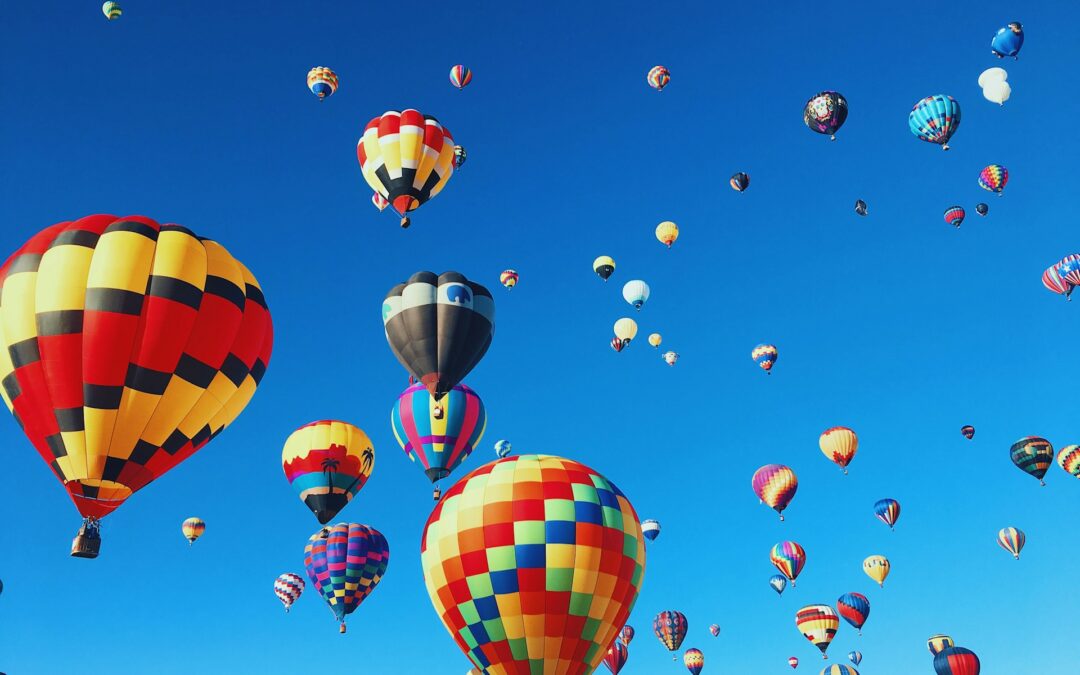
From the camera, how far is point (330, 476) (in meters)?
24.4

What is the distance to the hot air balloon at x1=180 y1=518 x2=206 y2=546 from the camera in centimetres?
3378

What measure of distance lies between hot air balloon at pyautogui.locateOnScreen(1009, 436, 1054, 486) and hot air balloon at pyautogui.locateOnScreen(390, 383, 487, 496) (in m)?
23.7

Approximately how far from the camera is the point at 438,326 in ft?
67.6

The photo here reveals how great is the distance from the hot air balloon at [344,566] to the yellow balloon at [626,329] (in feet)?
53.1

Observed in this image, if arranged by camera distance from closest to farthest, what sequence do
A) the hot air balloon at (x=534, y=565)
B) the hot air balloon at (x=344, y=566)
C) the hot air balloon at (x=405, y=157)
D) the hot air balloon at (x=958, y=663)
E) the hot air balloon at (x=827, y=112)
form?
the hot air balloon at (x=534, y=565), the hot air balloon at (x=405, y=157), the hot air balloon at (x=344, y=566), the hot air balloon at (x=827, y=112), the hot air balloon at (x=958, y=663)

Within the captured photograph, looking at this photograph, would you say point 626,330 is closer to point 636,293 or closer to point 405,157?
point 636,293

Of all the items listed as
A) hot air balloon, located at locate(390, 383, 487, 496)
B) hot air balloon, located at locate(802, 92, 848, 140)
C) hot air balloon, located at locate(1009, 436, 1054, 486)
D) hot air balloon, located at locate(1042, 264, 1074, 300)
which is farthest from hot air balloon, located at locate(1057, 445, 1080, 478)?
hot air balloon, located at locate(390, 383, 487, 496)

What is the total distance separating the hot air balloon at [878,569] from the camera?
4141cm

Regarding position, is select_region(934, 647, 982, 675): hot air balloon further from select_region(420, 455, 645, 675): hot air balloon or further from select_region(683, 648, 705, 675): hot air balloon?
select_region(420, 455, 645, 675): hot air balloon

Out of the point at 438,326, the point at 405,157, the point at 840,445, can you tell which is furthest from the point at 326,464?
the point at 840,445

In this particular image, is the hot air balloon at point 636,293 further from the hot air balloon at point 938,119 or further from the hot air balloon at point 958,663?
the hot air balloon at point 958,663

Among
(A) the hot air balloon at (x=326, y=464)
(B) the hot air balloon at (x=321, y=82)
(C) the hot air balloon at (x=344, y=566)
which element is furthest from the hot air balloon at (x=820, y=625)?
(B) the hot air balloon at (x=321, y=82)

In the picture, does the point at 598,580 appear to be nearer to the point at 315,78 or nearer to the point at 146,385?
the point at 146,385

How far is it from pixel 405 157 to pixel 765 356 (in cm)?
2244
